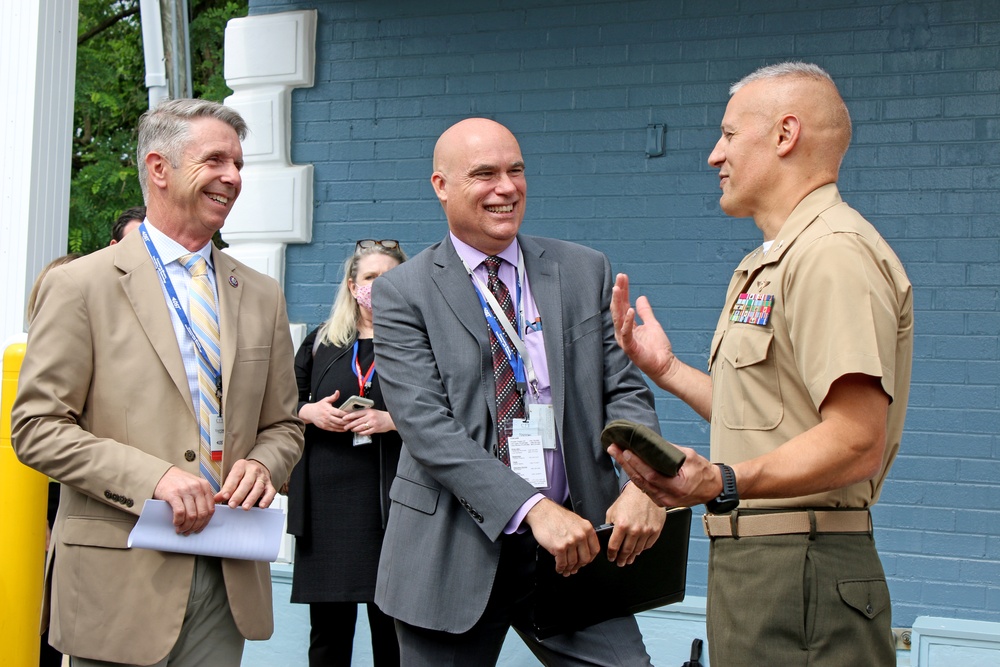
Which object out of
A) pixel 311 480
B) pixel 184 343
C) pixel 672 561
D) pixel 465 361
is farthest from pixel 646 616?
pixel 184 343

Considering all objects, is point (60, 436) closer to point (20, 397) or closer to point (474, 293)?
point (20, 397)

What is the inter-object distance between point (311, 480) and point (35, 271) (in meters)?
1.80

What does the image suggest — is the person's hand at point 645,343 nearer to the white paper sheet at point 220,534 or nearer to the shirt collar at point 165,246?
the white paper sheet at point 220,534

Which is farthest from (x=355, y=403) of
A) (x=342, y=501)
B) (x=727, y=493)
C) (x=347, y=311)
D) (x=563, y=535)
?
(x=727, y=493)

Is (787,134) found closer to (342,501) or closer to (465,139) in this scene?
(465,139)

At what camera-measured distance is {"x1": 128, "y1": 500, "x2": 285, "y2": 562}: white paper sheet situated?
2.74 metres

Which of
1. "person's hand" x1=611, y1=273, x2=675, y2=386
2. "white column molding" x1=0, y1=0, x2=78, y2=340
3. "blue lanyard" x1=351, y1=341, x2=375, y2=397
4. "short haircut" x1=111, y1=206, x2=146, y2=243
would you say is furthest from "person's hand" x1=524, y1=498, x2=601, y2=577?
"white column molding" x1=0, y1=0, x2=78, y2=340

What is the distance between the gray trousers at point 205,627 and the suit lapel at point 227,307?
1.47 ft

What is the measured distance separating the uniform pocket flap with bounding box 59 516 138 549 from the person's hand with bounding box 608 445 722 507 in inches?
53.5

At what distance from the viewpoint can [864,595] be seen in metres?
2.46

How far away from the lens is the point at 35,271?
5.20 m

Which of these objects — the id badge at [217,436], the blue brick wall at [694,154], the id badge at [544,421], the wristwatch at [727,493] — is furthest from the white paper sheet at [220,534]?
the blue brick wall at [694,154]

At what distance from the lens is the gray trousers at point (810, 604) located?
96.0 inches

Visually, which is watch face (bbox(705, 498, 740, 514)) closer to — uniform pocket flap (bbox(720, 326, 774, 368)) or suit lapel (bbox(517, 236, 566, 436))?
uniform pocket flap (bbox(720, 326, 774, 368))
